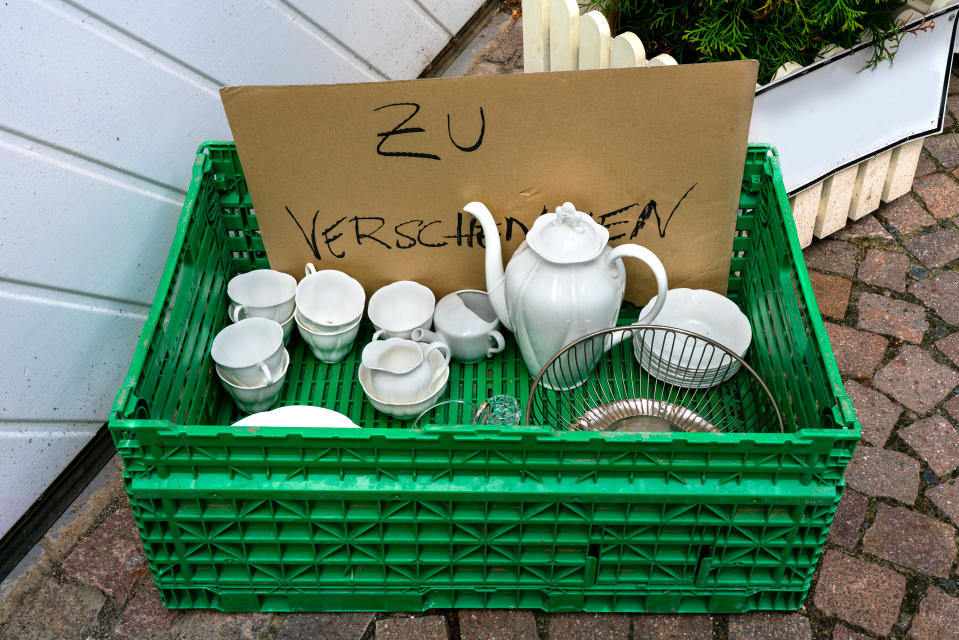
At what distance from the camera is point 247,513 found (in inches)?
58.9

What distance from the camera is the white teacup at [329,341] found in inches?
75.4

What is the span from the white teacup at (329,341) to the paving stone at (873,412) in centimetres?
125

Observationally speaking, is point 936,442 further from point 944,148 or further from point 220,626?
point 220,626

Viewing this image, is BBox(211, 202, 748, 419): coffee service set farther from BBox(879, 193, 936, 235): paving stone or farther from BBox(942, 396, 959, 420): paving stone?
BBox(879, 193, 936, 235): paving stone

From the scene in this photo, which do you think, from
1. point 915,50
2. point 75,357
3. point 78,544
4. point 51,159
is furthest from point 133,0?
point 915,50

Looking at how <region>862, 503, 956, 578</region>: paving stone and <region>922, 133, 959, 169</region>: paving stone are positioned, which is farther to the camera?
<region>922, 133, 959, 169</region>: paving stone

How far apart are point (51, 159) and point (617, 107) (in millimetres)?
1190

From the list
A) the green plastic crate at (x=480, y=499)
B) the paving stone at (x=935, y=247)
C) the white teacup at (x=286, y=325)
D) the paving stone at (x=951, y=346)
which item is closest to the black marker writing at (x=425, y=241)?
the white teacup at (x=286, y=325)

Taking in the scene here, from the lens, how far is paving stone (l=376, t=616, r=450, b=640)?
1.70m

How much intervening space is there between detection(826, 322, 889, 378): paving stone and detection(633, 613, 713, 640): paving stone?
892 millimetres

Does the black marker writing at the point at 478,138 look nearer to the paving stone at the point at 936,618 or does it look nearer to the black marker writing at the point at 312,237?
the black marker writing at the point at 312,237

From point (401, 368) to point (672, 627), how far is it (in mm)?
782

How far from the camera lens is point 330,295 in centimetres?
202

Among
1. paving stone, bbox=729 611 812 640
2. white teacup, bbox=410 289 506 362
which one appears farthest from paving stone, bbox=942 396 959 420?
white teacup, bbox=410 289 506 362
